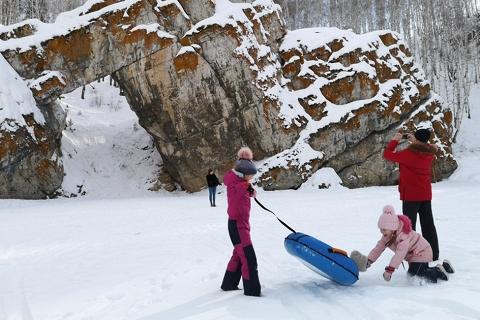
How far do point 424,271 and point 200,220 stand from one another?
685 cm

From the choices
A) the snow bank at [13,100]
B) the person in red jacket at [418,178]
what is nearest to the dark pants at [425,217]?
A: the person in red jacket at [418,178]

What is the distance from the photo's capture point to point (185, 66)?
18234 mm

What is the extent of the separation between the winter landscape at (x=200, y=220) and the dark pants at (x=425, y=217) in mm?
392

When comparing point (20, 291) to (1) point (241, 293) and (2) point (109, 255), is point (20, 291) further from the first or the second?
(1) point (241, 293)

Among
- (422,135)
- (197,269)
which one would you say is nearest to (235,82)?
(197,269)

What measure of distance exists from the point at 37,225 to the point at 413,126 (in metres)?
17.4

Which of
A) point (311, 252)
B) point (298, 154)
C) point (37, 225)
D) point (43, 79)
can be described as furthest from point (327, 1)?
point (311, 252)

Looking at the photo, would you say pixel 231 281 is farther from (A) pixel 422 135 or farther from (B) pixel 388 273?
(A) pixel 422 135

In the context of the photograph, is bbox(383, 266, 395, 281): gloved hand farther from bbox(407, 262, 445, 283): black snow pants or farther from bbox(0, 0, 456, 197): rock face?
bbox(0, 0, 456, 197): rock face

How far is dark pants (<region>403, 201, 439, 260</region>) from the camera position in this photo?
5.19 m

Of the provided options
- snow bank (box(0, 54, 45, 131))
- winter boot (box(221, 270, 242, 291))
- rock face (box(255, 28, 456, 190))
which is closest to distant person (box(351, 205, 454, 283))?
winter boot (box(221, 270, 242, 291))

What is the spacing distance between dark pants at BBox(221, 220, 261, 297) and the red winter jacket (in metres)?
2.24

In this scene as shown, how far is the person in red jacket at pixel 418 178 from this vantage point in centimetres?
516

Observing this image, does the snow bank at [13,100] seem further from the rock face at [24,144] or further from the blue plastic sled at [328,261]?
the blue plastic sled at [328,261]
